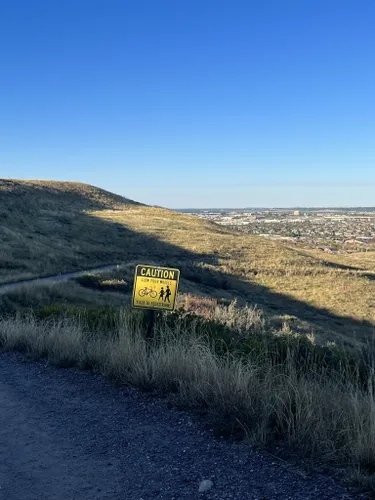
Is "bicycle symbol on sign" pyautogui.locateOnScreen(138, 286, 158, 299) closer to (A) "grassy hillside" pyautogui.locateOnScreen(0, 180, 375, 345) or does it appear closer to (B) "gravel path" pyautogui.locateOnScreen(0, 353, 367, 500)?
(B) "gravel path" pyautogui.locateOnScreen(0, 353, 367, 500)

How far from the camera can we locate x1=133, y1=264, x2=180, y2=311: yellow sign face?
658 cm

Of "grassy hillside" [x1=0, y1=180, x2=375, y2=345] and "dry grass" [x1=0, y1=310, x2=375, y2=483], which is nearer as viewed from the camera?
"dry grass" [x1=0, y1=310, x2=375, y2=483]

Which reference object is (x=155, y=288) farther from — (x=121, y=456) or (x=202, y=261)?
(x=202, y=261)

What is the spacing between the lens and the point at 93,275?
2656 centimetres

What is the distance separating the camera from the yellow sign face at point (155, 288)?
658 cm

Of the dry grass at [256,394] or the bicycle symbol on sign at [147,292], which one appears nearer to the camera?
the dry grass at [256,394]

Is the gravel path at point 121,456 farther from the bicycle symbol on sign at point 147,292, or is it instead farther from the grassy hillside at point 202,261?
the grassy hillside at point 202,261

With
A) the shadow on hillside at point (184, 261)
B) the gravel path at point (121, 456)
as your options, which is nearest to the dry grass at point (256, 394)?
the gravel path at point (121, 456)

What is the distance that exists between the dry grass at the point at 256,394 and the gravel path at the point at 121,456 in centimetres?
25

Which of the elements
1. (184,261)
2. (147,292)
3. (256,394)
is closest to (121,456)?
(256,394)

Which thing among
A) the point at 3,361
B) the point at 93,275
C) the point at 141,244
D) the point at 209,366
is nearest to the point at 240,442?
the point at 209,366

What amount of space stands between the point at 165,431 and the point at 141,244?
151 feet

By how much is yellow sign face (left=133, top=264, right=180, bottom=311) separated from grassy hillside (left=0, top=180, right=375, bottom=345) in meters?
8.91

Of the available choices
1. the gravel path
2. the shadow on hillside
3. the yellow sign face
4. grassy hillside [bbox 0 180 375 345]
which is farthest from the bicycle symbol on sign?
the shadow on hillside
